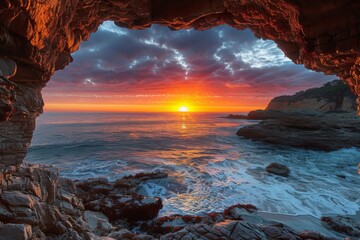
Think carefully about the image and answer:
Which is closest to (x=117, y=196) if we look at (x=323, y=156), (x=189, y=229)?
(x=189, y=229)

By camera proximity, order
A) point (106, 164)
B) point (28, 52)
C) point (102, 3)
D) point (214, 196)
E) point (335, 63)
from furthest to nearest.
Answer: point (106, 164) → point (214, 196) → point (102, 3) → point (335, 63) → point (28, 52)

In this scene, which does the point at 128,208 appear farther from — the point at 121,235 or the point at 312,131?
the point at 312,131

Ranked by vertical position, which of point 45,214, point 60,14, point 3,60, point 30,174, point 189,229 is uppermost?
point 60,14

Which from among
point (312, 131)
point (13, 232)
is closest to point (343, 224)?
point (13, 232)

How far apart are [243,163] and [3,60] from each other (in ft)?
80.8

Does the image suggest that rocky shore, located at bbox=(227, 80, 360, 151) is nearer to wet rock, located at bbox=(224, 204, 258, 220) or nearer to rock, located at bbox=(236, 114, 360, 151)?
rock, located at bbox=(236, 114, 360, 151)

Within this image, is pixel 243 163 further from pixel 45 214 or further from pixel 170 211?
pixel 45 214

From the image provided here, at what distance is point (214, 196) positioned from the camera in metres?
14.3

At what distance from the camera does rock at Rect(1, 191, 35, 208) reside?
13.0ft

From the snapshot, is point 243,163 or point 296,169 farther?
point 243,163

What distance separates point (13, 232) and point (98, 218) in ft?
22.2

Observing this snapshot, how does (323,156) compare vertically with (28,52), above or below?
below

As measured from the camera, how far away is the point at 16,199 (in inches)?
161

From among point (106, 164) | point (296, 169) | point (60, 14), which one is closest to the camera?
point (60, 14)
